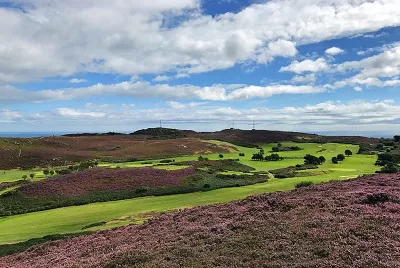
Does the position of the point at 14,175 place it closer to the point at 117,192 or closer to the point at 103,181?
the point at 103,181

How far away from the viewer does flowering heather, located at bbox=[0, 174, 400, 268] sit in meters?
15.0

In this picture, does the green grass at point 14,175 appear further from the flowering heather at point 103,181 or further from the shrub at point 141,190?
the shrub at point 141,190

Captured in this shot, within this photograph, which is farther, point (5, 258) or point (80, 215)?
point (80, 215)

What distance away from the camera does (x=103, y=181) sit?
66.6 meters

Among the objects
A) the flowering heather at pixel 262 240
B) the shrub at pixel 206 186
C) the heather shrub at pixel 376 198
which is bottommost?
the shrub at pixel 206 186

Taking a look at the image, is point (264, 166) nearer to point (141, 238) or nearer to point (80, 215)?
point (80, 215)

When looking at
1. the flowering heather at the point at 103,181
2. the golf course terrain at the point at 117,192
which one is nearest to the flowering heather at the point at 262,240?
the golf course terrain at the point at 117,192

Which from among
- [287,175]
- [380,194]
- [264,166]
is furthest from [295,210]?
[264,166]

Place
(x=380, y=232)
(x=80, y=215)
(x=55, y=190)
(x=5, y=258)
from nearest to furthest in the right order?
1. (x=380, y=232)
2. (x=5, y=258)
3. (x=80, y=215)
4. (x=55, y=190)

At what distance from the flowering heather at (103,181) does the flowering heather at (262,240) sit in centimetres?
3443

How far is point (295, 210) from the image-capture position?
22.3m

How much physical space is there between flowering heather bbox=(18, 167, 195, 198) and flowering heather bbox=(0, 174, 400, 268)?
113ft

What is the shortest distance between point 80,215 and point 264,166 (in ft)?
176

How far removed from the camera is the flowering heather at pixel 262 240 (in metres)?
15.0
